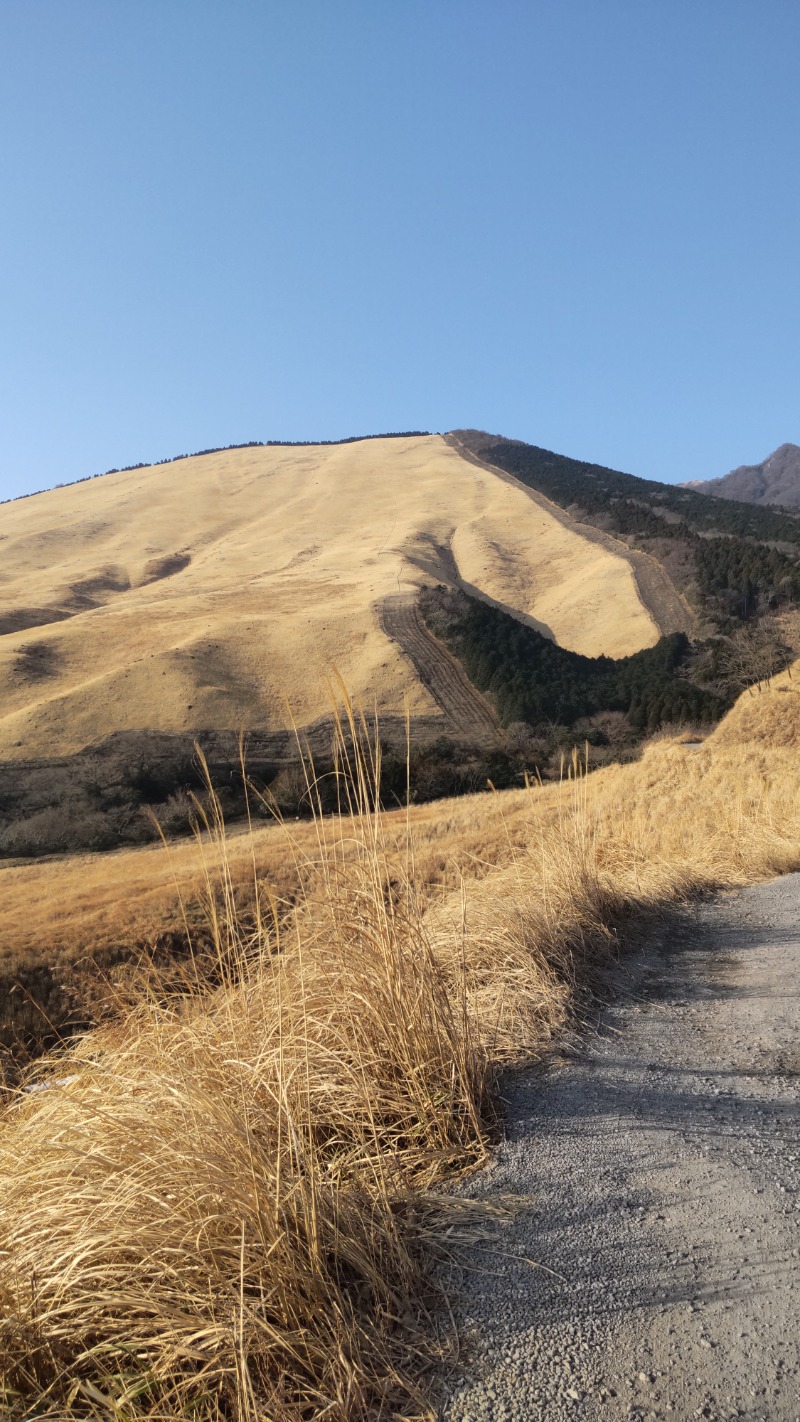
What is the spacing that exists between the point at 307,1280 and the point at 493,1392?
459mm

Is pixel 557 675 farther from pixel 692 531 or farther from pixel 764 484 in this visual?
pixel 764 484

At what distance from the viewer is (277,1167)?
6.72ft

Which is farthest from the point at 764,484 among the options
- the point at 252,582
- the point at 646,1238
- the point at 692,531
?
the point at 646,1238

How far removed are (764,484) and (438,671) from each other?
160083mm

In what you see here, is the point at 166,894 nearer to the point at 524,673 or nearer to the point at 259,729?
the point at 259,729

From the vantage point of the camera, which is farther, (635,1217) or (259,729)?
(259,729)

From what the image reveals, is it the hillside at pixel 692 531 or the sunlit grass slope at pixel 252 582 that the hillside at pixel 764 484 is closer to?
the hillside at pixel 692 531

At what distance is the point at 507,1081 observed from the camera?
317 cm

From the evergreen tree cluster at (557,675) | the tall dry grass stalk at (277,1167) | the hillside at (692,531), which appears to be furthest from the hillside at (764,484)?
the tall dry grass stalk at (277,1167)

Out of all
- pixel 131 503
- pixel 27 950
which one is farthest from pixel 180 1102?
A: pixel 131 503

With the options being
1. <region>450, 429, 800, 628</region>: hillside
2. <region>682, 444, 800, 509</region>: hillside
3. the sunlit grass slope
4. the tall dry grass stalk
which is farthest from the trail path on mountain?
<region>682, 444, 800, 509</region>: hillside

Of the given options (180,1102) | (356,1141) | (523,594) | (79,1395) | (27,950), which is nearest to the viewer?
(79,1395)

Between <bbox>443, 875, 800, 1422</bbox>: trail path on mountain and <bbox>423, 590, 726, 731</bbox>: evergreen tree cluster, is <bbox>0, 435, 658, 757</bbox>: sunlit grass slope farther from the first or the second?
<bbox>443, 875, 800, 1422</bbox>: trail path on mountain

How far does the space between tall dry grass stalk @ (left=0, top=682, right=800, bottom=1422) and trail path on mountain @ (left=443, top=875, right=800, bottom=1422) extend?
0.55 ft
